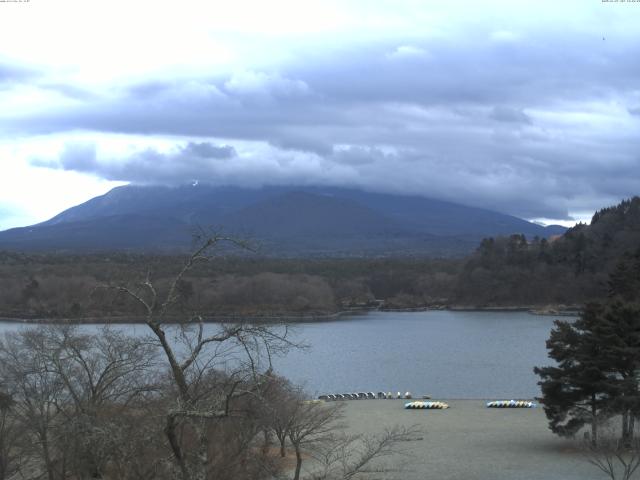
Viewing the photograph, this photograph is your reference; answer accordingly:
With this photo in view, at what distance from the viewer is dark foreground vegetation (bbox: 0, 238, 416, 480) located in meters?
8.71

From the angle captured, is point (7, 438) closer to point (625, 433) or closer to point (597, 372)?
point (597, 372)

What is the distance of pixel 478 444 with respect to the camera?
89.6 feet

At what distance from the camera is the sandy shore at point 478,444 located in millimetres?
22734

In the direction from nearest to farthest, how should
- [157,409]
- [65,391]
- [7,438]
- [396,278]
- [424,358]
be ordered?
[157,409] → [7,438] → [65,391] → [424,358] → [396,278]

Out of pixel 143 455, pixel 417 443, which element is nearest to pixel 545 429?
pixel 417 443

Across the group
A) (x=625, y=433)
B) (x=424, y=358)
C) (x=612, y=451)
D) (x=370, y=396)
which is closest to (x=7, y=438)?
(x=612, y=451)

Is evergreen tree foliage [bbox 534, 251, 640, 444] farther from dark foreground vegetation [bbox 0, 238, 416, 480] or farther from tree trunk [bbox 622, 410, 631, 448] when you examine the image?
dark foreground vegetation [bbox 0, 238, 416, 480]

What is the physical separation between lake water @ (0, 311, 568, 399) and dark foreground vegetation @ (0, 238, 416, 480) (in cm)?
1883

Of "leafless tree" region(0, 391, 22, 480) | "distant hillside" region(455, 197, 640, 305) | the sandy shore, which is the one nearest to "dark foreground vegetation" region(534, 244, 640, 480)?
the sandy shore

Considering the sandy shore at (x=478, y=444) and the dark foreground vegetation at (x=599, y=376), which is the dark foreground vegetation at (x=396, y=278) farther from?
the dark foreground vegetation at (x=599, y=376)

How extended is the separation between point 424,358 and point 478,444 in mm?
32148

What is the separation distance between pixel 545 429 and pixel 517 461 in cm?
587

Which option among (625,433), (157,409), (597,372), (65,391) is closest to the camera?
(157,409)

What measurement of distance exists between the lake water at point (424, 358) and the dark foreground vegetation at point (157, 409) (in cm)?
1883
